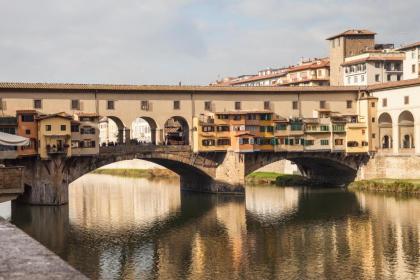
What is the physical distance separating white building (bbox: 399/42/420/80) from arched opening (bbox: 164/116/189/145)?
145 feet

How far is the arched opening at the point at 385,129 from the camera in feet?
285

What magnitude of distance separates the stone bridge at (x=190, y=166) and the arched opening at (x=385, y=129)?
7546 millimetres

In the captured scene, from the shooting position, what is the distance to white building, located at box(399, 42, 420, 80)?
11019cm

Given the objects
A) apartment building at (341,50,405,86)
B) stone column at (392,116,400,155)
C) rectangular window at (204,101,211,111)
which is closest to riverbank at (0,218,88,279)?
rectangular window at (204,101,211,111)

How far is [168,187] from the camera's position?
91125 millimetres

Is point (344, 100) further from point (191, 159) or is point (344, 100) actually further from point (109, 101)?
point (109, 101)

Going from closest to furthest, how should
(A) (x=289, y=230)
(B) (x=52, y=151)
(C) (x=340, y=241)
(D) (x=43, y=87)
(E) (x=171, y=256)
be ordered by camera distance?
(E) (x=171, y=256), (C) (x=340, y=241), (A) (x=289, y=230), (B) (x=52, y=151), (D) (x=43, y=87)

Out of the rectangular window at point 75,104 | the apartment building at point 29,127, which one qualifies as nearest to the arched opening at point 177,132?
the rectangular window at point 75,104

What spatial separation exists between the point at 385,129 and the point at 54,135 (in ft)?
160

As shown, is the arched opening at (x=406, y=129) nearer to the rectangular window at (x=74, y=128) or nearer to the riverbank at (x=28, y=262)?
the rectangular window at (x=74, y=128)

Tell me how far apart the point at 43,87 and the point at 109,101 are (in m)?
7.88

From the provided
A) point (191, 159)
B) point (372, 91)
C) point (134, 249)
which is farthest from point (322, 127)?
point (134, 249)

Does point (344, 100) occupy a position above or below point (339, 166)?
above

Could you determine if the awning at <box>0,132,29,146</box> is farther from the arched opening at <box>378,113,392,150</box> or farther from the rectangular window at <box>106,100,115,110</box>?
the arched opening at <box>378,113,392,150</box>
